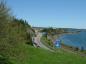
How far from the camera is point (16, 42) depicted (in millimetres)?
22234

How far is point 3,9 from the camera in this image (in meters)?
21.4

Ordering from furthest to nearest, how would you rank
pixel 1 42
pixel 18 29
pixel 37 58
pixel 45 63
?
pixel 37 58 < pixel 45 63 < pixel 18 29 < pixel 1 42

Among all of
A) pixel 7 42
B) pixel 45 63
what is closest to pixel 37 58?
pixel 45 63

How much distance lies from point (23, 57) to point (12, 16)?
3966 mm

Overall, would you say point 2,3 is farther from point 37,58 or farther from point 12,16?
point 37,58

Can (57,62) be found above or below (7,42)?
below

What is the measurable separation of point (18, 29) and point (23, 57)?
8.39 ft

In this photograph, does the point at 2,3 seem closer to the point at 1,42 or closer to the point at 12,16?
the point at 12,16

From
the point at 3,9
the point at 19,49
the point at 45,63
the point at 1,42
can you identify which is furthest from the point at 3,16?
the point at 45,63

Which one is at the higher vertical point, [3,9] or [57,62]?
[3,9]

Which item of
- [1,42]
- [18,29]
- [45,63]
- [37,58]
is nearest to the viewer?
[1,42]

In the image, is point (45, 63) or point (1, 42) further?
point (45, 63)

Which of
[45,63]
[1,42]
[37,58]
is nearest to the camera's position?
[1,42]

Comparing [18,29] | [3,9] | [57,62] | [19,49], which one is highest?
[3,9]
